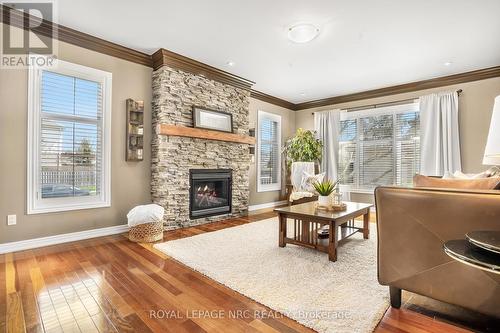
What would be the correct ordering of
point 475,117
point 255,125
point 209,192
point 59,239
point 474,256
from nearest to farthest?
1. point 474,256
2. point 59,239
3. point 475,117
4. point 209,192
5. point 255,125

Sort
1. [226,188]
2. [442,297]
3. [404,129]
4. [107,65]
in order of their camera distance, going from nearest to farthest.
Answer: [442,297] < [107,65] < [226,188] < [404,129]

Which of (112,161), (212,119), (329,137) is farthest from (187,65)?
(329,137)

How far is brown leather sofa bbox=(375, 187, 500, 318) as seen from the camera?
1.40 m

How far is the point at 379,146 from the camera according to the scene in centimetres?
555

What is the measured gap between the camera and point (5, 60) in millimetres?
2816

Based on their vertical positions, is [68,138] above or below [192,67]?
below

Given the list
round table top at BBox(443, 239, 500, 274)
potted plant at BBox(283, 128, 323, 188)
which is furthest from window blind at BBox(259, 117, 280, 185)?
round table top at BBox(443, 239, 500, 274)

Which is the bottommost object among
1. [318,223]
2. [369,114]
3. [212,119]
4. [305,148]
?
[318,223]

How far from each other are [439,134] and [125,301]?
5388 mm

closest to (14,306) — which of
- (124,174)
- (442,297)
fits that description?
(124,174)

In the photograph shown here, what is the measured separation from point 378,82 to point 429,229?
421 cm

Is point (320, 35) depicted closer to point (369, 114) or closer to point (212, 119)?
point (212, 119)

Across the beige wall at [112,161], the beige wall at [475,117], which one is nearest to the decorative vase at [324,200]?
the beige wall at [112,161]

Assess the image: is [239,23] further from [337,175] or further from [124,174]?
[337,175]
